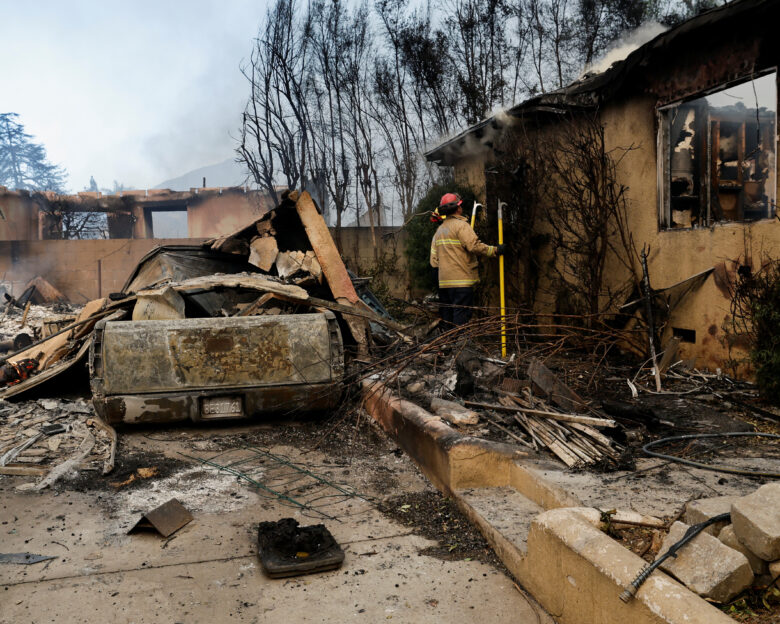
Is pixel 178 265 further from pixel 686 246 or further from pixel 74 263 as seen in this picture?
pixel 74 263

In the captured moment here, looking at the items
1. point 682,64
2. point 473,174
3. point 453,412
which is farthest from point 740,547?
point 473,174

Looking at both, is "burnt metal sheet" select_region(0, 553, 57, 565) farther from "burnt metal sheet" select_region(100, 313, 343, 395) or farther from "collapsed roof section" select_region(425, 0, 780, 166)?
"collapsed roof section" select_region(425, 0, 780, 166)

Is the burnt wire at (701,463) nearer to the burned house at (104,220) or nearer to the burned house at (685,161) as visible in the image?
the burned house at (685,161)

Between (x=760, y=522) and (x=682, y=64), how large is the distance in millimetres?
6325

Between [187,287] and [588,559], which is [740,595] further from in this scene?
[187,287]

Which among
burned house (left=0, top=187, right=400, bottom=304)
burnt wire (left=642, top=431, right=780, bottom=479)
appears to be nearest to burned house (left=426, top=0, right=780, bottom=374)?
burnt wire (left=642, top=431, right=780, bottom=479)

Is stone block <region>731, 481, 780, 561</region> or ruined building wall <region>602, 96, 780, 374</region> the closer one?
stone block <region>731, 481, 780, 561</region>

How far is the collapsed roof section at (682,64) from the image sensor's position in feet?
19.5

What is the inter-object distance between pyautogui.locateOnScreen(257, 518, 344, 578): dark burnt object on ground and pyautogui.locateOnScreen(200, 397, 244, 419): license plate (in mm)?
2086

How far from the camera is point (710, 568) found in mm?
2158

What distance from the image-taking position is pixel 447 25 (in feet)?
53.7

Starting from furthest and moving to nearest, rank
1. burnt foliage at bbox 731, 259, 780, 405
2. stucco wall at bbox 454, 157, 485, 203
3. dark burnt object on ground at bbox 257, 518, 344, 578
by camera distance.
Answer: stucco wall at bbox 454, 157, 485, 203
burnt foliage at bbox 731, 259, 780, 405
dark burnt object on ground at bbox 257, 518, 344, 578

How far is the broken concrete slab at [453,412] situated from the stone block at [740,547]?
2506mm

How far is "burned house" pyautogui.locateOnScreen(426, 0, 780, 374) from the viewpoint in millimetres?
6250
